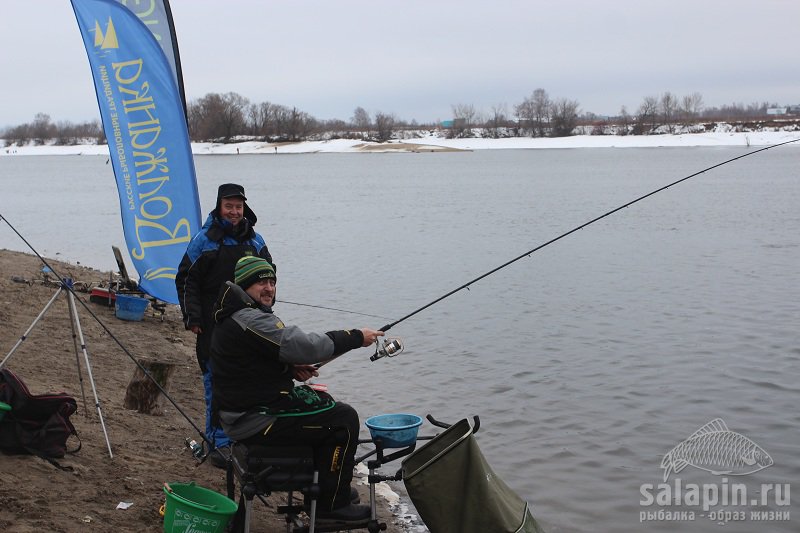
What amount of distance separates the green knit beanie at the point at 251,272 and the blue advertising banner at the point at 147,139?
4.14 meters

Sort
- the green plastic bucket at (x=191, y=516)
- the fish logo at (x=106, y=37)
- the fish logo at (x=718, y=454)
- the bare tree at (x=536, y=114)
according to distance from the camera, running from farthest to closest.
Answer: the bare tree at (x=536, y=114), the fish logo at (x=106, y=37), the fish logo at (x=718, y=454), the green plastic bucket at (x=191, y=516)

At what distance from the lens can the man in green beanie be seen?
12.7 ft

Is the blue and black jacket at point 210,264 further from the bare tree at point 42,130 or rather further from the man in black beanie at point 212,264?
the bare tree at point 42,130

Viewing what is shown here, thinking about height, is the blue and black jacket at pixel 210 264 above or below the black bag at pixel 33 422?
above

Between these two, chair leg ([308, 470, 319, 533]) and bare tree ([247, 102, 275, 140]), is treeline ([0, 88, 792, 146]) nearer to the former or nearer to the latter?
bare tree ([247, 102, 275, 140])

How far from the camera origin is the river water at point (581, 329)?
6570 mm

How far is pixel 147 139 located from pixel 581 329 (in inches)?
234

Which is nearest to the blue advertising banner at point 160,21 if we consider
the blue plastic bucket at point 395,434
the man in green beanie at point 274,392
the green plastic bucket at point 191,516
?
the man in green beanie at point 274,392

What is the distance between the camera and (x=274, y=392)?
3.99m

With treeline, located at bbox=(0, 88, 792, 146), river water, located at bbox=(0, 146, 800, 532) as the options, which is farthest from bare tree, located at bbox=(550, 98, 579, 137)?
river water, located at bbox=(0, 146, 800, 532)

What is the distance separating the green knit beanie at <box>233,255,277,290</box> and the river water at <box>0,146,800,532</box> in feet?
9.49

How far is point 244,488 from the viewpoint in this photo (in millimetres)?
3902

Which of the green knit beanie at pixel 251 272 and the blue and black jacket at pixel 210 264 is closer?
the green knit beanie at pixel 251 272

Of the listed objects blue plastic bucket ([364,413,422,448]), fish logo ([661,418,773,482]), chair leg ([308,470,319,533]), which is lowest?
fish logo ([661,418,773,482])
